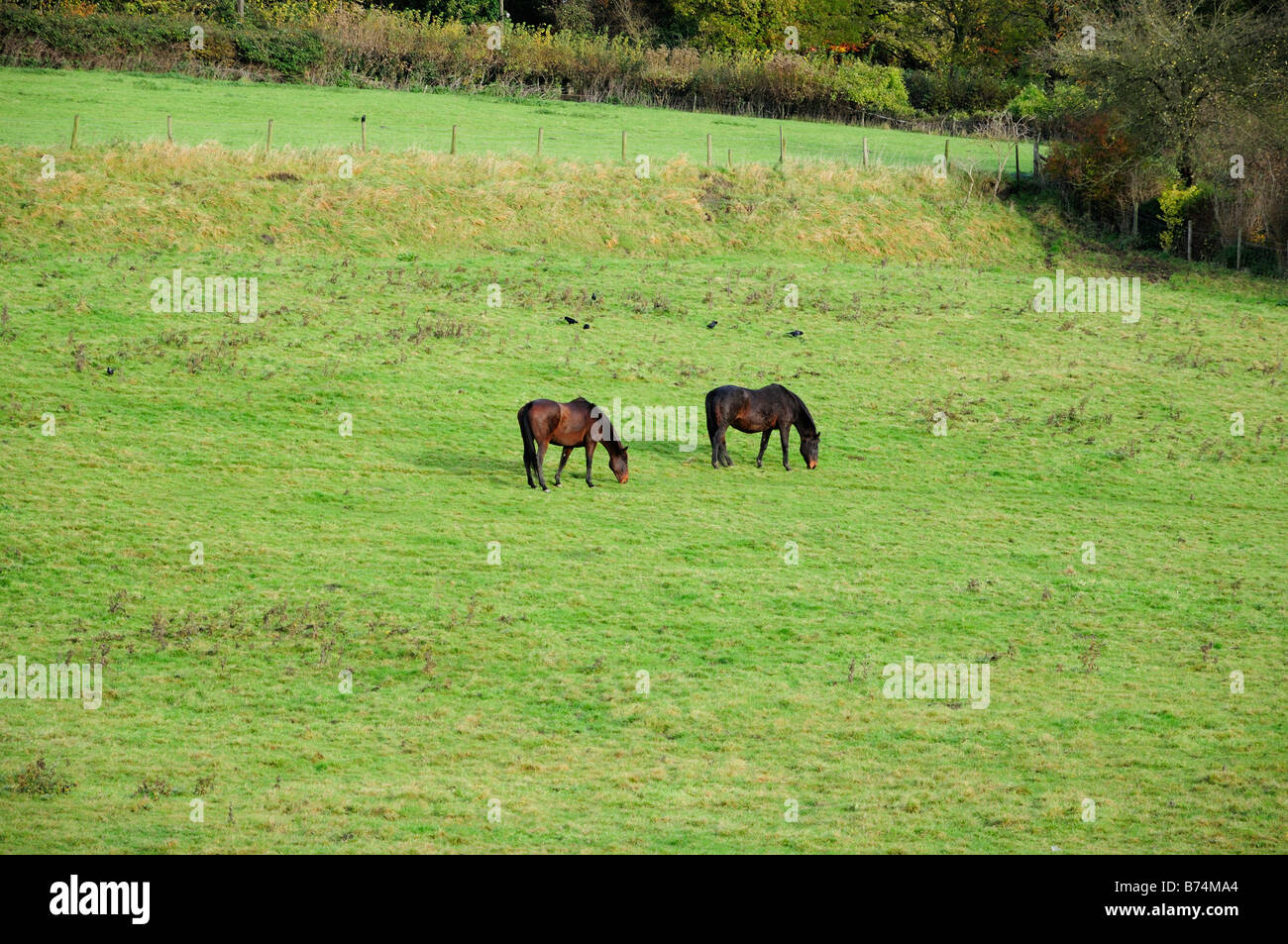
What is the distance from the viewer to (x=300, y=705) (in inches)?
674

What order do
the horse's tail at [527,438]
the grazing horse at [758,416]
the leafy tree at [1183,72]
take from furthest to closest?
the leafy tree at [1183,72]
the grazing horse at [758,416]
the horse's tail at [527,438]

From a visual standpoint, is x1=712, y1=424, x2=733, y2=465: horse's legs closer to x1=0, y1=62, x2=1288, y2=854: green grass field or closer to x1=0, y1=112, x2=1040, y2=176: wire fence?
x1=0, y1=62, x2=1288, y2=854: green grass field

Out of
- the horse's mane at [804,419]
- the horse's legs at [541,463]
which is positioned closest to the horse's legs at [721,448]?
the horse's mane at [804,419]

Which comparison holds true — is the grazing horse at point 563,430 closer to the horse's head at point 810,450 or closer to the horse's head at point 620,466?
the horse's head at point 620,466

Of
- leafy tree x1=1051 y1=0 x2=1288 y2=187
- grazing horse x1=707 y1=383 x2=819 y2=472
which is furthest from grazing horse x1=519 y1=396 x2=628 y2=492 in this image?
leafy tree x1=1051 y1=0 x2=1288 y2=187

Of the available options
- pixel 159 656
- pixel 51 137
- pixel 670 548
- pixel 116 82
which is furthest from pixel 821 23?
pixel 159 656

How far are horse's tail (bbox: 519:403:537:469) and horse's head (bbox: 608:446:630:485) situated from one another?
1.52m

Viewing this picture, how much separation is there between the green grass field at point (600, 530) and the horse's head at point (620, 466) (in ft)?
1.76

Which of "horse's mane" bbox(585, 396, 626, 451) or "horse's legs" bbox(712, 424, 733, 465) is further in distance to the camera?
"horse's legs" bbox(712, 424, 733, 465)

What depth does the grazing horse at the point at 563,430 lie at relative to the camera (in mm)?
24203

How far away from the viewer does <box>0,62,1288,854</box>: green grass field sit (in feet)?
49.7

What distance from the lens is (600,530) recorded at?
23.5 meters

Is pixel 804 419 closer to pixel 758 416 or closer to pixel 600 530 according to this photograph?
pixel 758 416

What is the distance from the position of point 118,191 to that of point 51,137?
18.2 feet
